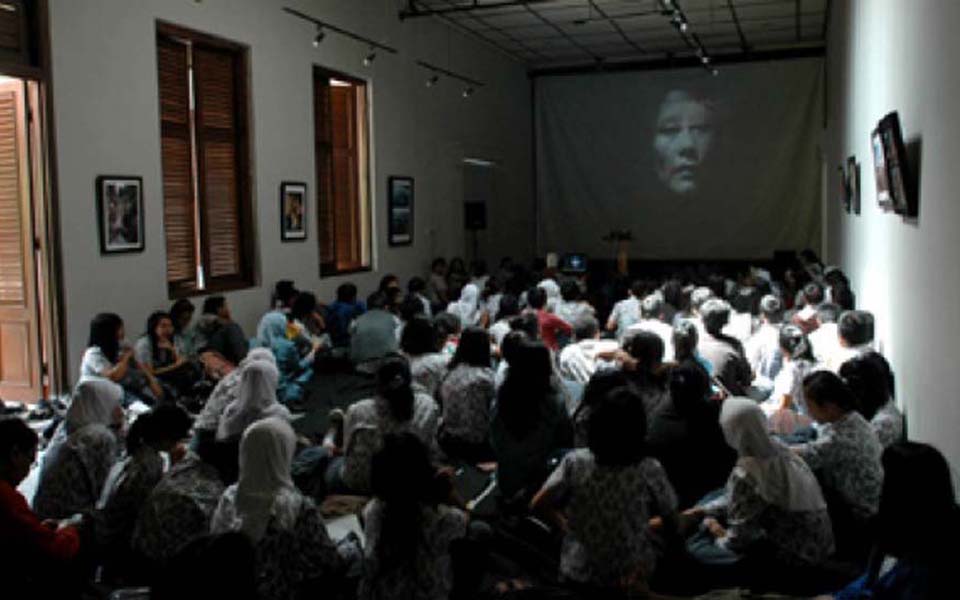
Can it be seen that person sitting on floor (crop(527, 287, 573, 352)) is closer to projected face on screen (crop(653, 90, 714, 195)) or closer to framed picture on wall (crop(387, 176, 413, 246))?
framed picture on wall (crop(387, 176, 413, 246))

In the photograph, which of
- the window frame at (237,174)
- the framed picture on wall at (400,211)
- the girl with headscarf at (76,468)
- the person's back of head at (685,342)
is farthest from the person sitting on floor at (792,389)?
the framed picture on wall at (400,211)

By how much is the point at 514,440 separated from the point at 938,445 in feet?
6.65

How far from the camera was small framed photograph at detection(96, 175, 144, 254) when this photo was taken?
7.95 m

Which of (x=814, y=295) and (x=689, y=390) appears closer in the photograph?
(x=689, y=390)

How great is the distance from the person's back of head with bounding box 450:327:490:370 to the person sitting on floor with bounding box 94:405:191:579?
222 cm

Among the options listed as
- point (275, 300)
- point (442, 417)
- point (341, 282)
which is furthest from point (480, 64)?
point (442, 417)

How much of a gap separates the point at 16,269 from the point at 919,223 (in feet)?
22.8

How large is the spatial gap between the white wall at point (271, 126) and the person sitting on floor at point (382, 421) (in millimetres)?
3865

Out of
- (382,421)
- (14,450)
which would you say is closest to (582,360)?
(382,421)

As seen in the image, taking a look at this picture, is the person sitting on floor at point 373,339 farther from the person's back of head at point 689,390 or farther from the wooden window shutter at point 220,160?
the person's back of head at point 689,390

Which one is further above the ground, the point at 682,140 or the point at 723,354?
the point at 682,140

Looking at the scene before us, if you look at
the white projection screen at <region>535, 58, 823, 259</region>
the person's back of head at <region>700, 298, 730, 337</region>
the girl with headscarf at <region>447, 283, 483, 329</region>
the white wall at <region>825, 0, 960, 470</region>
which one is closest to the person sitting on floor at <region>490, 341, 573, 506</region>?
the white wall at <region>825, 0, 960, 470</region>

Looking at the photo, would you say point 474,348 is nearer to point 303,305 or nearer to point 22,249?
point 303,305

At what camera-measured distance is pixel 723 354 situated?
20.3 ft
